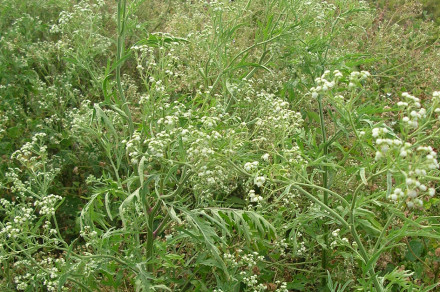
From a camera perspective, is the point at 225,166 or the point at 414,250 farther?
the point at 414,250

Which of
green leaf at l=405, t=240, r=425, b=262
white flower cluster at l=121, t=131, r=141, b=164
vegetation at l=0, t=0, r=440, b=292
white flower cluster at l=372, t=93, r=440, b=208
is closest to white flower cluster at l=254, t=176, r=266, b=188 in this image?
vegetation at l=0, t=0, r=440, b=292

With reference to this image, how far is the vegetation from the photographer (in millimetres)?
2295

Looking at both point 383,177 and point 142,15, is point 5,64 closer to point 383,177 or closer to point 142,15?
point 142,15

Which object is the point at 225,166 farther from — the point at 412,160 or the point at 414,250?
the point at 414,250

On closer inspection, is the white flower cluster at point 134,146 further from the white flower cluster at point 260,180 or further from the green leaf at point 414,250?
the green leaf at point 414,250

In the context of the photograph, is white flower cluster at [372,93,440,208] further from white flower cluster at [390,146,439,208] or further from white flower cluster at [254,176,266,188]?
white flower cluster at [254,176,266,188]

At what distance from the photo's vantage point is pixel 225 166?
97.3 inches

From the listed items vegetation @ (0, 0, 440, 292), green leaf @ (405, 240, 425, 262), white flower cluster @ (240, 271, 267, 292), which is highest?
vegetation @ (0, 0, 440, 292)

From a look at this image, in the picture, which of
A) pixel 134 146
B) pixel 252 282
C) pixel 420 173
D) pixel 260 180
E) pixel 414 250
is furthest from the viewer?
pixel 414 250

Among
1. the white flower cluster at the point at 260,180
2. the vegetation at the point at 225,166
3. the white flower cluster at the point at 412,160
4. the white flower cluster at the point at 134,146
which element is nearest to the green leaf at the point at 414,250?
the vegetation at the point at 225,166

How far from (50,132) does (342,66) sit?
124 inches

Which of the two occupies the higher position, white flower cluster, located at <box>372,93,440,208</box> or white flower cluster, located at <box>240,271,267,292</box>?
white flower cluster, located at <box>372,93,440,208</box>

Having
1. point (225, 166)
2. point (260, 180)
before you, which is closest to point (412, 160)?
point (260, 180)

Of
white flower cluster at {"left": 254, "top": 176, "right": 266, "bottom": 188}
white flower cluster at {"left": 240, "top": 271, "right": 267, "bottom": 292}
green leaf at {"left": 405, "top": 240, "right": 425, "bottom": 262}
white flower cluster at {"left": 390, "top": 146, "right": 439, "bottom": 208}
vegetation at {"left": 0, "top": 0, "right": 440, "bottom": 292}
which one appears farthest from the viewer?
green leaf at {"left": 405, "top": 240, "right": 425, "bottom": 262}
